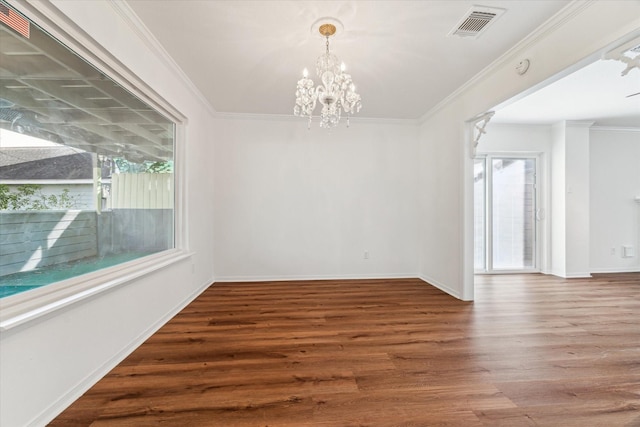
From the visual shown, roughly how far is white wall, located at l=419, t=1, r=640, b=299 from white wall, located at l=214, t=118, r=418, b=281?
42cm

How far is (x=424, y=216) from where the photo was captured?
4.44m

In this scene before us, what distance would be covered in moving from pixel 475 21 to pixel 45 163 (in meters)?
3.26

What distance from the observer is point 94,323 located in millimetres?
1772

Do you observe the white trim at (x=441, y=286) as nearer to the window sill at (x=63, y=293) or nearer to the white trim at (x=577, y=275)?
the white trim at (x=577, y=275)

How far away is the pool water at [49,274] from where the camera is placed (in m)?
1.35

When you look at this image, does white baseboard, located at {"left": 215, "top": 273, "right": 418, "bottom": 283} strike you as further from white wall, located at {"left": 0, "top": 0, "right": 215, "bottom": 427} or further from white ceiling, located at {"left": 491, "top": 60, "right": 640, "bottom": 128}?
white ceiling, located at {"left": 491, "top": 60, "right": 640, "bottom": 128}

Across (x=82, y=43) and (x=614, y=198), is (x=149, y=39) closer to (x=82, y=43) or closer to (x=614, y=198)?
(x=82, y=43)

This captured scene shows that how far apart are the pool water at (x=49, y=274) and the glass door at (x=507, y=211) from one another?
553cm

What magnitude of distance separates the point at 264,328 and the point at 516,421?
2003mm

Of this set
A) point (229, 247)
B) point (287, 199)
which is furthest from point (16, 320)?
point (287, 199)

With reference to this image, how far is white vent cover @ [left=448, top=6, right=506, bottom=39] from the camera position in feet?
6.61

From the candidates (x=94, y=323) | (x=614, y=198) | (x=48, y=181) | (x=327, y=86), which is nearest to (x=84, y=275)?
(x=94, y=323)

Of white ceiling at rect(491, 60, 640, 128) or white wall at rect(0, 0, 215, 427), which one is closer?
white wall at rect(0, 0, 215, 427)

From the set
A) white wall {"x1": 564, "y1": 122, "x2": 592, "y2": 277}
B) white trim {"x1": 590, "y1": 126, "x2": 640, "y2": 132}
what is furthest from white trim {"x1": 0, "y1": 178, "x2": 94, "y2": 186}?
white trim {"x1": 590, "y1": 126, "x2": 640, "y2": 132}
